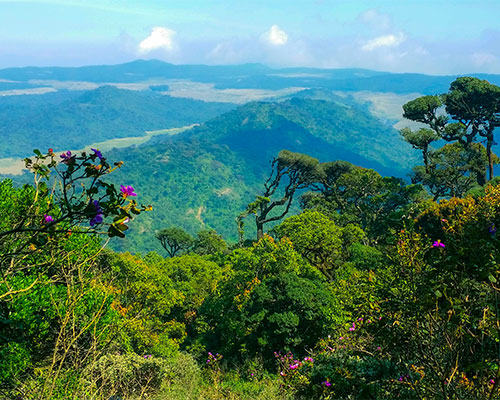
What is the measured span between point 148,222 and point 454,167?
11754 centimetres

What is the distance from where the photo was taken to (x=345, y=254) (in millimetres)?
30562

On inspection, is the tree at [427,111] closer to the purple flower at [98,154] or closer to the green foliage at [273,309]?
the green foliage at [273,309]

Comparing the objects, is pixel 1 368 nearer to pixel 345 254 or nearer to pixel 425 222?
pixel 345 254

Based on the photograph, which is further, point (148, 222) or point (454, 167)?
point (148, 222)

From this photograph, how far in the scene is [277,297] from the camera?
21.0 meters

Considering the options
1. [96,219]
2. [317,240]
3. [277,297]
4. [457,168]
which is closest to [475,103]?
[457,168]

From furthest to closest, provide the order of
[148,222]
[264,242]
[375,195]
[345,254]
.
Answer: [148,222] < [375,195] < [345,254] < [264,242]

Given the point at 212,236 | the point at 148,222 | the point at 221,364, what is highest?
the point at 221,364

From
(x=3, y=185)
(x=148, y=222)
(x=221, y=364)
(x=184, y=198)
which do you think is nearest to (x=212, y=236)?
(x=221, y=364)

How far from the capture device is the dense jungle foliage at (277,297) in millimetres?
4910

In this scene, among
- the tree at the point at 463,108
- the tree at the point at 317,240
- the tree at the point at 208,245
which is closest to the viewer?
the tree at the point at 317,240

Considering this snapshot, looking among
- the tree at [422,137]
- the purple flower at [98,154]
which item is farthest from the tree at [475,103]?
the purple flower at [98,154]

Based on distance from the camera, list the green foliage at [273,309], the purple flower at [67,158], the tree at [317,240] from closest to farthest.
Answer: the purple flower at [67,158], the green foliage at [273,309], the tree at [317,240]

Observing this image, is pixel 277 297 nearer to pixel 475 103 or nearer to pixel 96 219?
pixel 96 219
